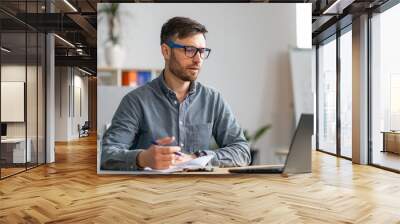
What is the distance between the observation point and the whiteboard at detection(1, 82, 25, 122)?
21.1 feet

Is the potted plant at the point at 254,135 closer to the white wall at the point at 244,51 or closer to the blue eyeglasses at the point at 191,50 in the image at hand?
the white wall at the point at 244,51

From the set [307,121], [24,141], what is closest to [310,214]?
[307,121]

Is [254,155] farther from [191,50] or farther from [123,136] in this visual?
[123,136]

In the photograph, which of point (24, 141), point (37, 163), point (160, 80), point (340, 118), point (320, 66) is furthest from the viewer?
point (320, 66)

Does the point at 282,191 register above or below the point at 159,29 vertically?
below

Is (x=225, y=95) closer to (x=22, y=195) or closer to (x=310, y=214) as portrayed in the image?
(x=310, y=214)

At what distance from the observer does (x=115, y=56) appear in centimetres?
629

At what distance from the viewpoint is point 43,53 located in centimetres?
823

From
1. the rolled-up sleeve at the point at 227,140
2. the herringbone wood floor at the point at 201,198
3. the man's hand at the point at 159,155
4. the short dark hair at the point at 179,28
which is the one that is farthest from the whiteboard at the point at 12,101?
the rolled-up sleeve at the point at 227,140

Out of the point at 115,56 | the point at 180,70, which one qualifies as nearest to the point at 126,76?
the point at 115,56

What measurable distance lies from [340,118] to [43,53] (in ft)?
22.1

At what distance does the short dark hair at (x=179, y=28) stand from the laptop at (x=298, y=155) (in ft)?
6.97

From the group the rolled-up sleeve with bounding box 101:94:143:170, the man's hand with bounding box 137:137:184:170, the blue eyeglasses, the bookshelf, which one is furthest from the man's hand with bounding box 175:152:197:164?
the blue eyeglasses

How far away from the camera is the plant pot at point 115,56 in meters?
6.28
